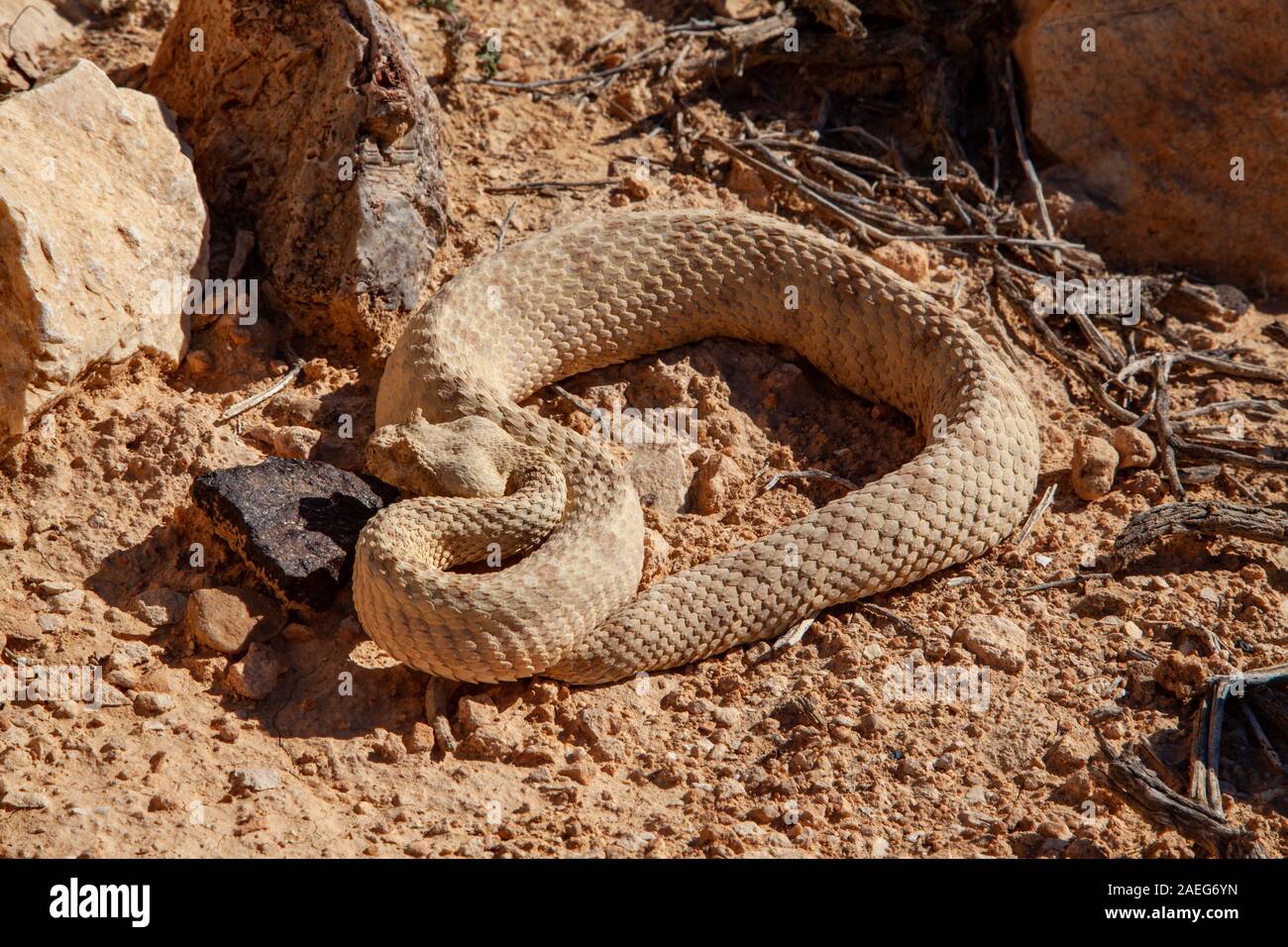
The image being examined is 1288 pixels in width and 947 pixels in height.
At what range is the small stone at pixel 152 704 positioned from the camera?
4559mm

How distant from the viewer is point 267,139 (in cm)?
648

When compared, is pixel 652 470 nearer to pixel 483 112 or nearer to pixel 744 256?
pixel 744 256

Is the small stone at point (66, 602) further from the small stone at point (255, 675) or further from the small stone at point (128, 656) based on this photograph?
the small stone at point (255, 675)

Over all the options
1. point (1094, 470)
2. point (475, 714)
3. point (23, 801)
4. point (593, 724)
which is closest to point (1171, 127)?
point (1094, 470)

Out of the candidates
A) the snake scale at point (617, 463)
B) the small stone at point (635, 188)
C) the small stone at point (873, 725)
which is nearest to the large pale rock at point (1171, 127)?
the snake scale at point (617, 463)

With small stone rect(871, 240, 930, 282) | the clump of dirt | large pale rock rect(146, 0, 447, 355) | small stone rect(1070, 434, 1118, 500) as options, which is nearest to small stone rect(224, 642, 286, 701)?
the clump of dirt

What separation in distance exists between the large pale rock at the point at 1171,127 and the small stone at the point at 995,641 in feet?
11.0

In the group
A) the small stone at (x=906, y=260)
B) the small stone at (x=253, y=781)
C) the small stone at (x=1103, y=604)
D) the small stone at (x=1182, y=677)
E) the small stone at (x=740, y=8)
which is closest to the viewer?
the small stone at (x=253, y=781)

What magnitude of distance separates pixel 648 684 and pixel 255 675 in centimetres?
156

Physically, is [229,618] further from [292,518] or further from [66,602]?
[66,602]

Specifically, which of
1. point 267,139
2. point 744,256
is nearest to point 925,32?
point 744,256

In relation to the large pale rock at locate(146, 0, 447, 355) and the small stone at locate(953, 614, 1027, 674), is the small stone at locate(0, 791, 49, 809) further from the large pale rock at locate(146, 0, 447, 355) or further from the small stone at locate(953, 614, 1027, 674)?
the small stone at locate(953, 614, 1027, 674)

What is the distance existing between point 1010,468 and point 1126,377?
148 centimetres

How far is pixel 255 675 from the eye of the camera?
15.6ft
